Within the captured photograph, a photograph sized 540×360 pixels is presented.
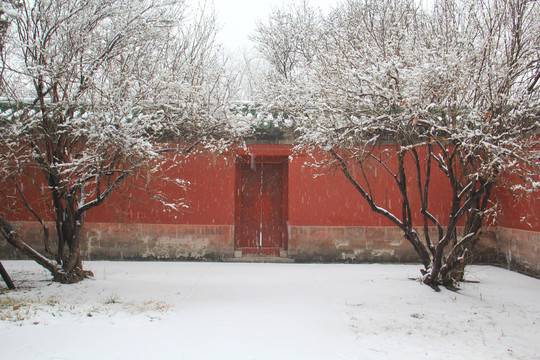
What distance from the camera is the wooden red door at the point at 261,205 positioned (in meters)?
10.9

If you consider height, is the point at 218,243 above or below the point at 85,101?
below

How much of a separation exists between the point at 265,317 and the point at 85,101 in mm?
4400

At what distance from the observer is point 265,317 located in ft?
18.3

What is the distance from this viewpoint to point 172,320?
5352 mm

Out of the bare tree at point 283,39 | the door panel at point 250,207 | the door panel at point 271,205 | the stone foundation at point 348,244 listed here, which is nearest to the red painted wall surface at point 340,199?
the stone foundation at point 348,244

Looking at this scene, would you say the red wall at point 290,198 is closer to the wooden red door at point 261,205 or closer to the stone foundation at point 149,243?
the stone foundation at point 149,243

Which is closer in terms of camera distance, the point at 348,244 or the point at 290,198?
the point at 348,244

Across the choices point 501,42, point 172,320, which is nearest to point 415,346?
point 172,320

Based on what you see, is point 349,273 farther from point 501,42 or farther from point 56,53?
point 56,53

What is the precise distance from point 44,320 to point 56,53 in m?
3.94

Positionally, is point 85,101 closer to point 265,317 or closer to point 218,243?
point 265,317

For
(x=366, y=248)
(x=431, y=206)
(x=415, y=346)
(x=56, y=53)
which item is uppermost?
(x=56, y=53)

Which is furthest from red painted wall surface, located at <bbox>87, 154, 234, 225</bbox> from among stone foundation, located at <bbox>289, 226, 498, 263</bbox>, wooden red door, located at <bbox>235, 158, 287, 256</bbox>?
stone foundation, located at <bbox>289, 226, 498, 263</bbox>

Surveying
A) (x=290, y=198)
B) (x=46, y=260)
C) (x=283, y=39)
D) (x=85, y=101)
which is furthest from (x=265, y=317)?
(x=283, y=39)
